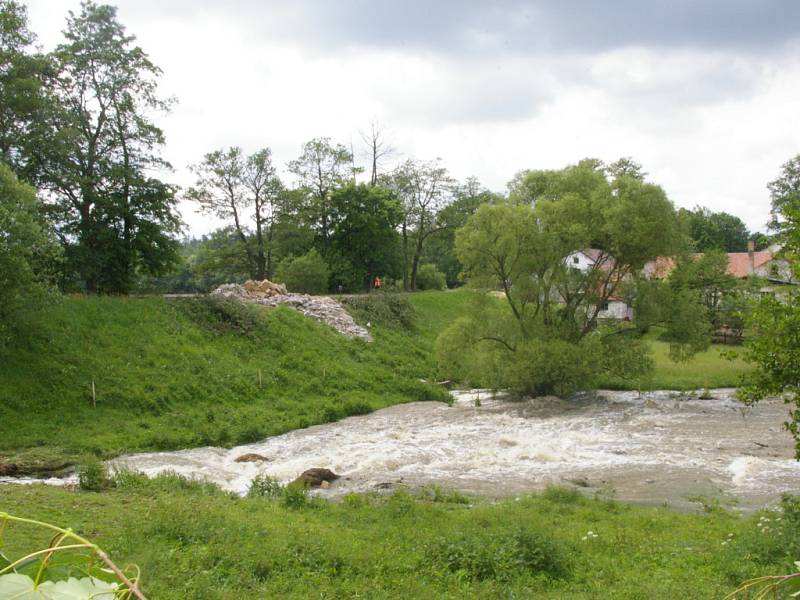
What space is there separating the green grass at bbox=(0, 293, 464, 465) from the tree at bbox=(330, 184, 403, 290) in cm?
1481

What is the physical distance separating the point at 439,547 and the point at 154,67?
3054cm

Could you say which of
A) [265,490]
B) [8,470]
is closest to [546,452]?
[265,490]

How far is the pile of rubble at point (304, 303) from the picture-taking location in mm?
37500

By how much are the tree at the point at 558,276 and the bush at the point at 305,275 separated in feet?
62.6

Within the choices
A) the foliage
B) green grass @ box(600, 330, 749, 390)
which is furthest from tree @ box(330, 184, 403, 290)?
the foliage

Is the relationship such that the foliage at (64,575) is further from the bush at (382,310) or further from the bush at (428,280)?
the bush at (428,280)

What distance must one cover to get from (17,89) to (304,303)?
1809 centimetres

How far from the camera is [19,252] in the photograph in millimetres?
Result: 19734

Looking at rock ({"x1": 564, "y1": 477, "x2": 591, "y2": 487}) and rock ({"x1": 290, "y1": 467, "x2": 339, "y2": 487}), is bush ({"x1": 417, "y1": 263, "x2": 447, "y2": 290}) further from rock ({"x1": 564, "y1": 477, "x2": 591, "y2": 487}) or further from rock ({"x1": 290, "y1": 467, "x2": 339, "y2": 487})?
rock ({"x1": 564, "y1": 477, "x2": 591, "y2": 487})

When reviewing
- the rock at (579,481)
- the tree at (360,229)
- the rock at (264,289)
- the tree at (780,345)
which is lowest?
the rock at (579,481)

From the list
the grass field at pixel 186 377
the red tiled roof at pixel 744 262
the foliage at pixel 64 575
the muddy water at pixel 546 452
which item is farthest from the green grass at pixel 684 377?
the foliage at pixel 64 575

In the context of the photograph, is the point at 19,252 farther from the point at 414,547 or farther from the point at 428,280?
the point at 428,280

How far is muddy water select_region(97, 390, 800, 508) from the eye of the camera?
16344mm

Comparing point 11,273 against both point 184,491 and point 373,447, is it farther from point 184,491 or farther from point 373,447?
point 373,447
